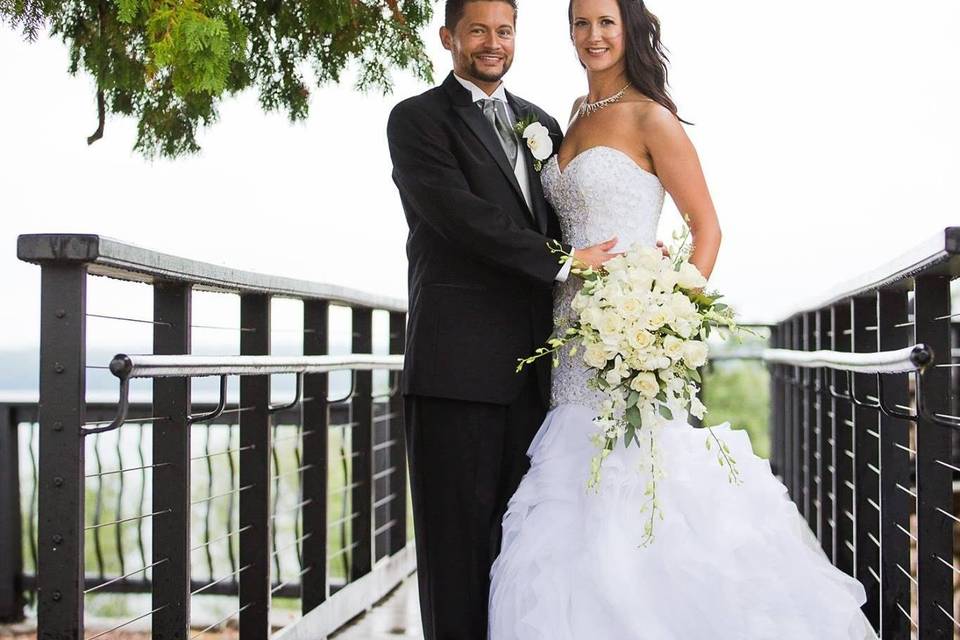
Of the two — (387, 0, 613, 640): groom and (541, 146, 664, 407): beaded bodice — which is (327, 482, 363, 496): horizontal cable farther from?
(541, 146, 664, 407): beaded bodice

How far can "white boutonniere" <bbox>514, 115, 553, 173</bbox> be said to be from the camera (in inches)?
98.4

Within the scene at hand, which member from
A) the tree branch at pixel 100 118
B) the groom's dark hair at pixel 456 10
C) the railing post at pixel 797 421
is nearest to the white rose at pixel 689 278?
the groom's dark hair at pixel 456 10

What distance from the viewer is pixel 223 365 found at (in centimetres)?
237

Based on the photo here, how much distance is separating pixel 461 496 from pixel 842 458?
1.70m

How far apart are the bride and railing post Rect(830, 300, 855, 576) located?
131 cm

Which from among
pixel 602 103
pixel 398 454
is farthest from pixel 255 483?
pixel 398 454

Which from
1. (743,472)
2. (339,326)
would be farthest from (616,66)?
(339,326)

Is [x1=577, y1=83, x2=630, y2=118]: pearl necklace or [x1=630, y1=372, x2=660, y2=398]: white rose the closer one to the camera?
[x1=630, y1=372, x2=660, y2=398]: white rose

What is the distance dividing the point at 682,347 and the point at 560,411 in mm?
416

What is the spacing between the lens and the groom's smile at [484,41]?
245 centimetres

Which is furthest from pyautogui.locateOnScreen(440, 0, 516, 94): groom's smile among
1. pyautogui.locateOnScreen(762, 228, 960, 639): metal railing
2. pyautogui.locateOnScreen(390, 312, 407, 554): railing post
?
pyautogui.locateOnScreen(390, 312, 407, 554): railing post

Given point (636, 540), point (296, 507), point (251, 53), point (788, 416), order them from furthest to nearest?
point (788, 416)
point (251, 53)
point (296, 507)
point (636, 540)

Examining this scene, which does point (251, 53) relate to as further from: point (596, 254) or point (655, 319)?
point (655, 319)

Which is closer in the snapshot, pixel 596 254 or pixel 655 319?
pixel 655 319
